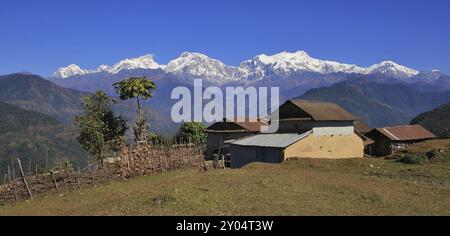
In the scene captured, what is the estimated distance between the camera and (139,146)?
125ft

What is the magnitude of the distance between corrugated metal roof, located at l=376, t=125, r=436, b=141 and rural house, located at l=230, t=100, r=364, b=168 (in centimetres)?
1318

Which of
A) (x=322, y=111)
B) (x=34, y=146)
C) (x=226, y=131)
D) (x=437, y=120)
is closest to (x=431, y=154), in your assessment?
(x=322, y=111)

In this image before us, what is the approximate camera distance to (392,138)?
233 feet

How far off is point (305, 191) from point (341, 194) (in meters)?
1.66

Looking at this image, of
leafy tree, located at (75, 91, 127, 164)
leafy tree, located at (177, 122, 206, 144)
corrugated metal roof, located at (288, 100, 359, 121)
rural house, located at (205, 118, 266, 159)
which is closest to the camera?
leafy tree, located at (75, 91, 127, 164)

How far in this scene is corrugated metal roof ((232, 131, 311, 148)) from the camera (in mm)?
51556

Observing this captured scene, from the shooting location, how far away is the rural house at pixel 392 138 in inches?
2810

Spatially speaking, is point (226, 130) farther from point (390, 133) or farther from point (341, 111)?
point (390, 133)

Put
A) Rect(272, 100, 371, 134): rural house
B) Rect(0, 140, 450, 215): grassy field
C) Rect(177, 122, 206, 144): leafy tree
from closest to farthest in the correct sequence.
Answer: Rect(0, 140, 450, 215): grassy field
Rect(272, 100, 371, 134): rural house
Rect(177, 122, 206, 144): leafy tree

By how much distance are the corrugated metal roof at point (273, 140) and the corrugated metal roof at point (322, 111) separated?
11.0 ft

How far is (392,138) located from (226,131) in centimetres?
2407

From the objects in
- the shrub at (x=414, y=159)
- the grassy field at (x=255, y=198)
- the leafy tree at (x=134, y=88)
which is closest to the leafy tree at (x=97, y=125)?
the leafy tree at (x=134, y=88)

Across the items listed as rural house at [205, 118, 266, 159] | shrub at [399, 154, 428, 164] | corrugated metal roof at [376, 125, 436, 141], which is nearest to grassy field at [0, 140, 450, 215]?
shrub at [399, 154, 428, 164]

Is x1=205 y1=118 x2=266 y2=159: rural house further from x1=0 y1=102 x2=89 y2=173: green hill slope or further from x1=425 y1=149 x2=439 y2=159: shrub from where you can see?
x1=0 y1=102 x2=89 y2=173: green hill slope
